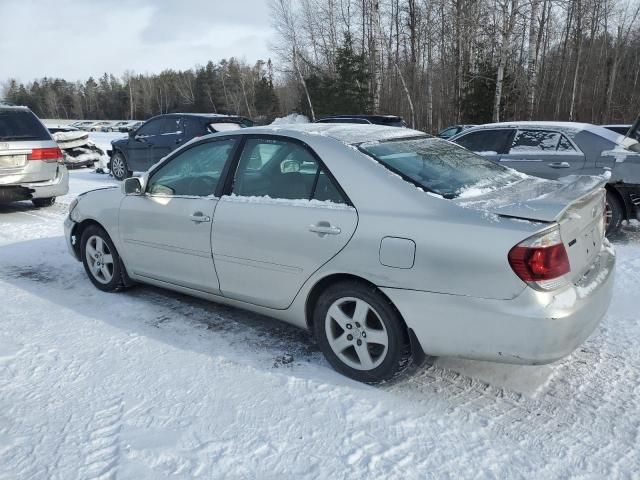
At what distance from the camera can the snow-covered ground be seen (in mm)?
2398

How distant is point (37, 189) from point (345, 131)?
644 centimetres

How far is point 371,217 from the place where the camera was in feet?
9.56

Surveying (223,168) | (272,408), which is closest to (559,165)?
(223,168)

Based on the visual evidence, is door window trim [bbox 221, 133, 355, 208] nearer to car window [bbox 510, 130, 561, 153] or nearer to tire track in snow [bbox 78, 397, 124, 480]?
tire track in snow [bbox 78, 397, 124, 480]

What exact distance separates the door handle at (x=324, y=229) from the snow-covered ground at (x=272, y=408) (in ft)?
2.95

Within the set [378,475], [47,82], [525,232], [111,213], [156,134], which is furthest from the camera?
[47,82]

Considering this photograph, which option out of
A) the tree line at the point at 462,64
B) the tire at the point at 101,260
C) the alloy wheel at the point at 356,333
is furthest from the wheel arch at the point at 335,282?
the tree line at the point at 462,64

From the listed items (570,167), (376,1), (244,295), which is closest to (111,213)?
Answer: (244,295)

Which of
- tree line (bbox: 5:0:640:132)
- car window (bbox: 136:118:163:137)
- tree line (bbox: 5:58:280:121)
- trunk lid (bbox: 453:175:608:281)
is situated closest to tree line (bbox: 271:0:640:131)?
tree line (bbox: 5:0:640:132)

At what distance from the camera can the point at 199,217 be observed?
12.3 feet

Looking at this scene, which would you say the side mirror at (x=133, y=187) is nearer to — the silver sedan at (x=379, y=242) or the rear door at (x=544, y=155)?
the silver sedan at (x=379, y=242)

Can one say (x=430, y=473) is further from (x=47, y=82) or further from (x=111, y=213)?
(x=47, y=82)

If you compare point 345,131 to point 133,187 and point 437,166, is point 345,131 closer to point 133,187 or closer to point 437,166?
point 437,166

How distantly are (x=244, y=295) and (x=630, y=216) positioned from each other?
5.29 metres
